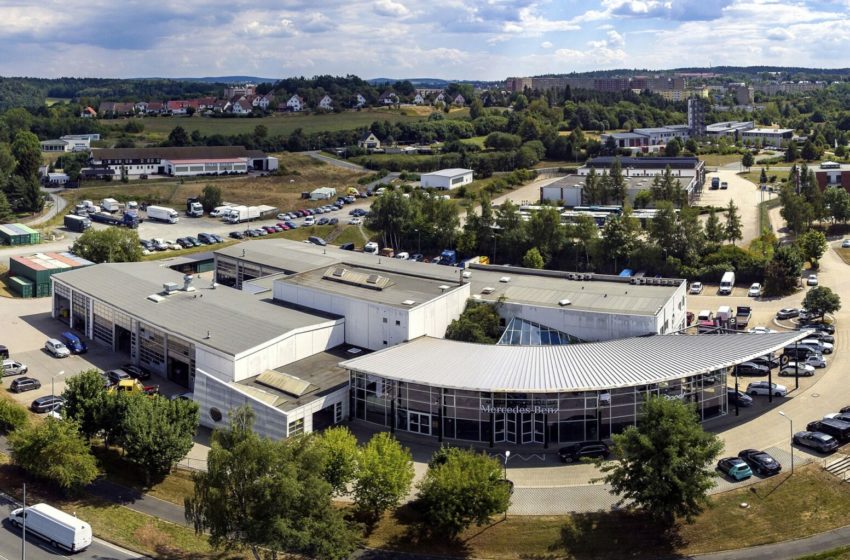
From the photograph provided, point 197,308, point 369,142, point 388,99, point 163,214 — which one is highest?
point 388,99

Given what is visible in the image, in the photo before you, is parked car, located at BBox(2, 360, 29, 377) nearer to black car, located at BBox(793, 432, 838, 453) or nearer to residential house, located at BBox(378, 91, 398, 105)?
black car, located at BBox(793, 432, 838, 453)

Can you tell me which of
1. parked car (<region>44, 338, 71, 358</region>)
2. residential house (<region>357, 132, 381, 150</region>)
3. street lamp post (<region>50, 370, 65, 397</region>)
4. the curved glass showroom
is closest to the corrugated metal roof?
the curved glass showroom

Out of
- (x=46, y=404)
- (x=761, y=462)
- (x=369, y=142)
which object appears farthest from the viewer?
(x=369, y=142)

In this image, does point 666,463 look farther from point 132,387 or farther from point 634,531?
point 132,387

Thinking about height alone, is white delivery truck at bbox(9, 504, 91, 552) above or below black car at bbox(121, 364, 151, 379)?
below

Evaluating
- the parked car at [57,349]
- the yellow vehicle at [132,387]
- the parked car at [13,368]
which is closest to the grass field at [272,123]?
the parked car at [57,349]

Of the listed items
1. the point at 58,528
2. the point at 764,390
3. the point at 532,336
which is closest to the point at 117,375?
the point at 58,528
